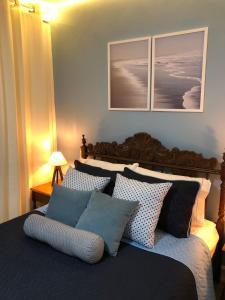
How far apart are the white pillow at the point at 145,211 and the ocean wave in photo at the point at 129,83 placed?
2.93ft

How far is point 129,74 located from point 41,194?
1.51 metres

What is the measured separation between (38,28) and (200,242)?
2.56 m

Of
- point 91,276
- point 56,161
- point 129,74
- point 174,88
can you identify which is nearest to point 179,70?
point 174,88

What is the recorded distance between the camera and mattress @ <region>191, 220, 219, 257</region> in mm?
1809

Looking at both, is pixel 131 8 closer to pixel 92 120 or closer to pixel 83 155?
pixel 92 120

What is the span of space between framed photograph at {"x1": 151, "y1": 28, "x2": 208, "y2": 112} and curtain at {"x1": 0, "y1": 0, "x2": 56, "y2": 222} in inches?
51.7

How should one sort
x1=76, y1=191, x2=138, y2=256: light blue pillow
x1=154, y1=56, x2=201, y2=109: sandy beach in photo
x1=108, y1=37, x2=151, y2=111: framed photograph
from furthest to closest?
x1=108, y1=37, x2=151, y2=111: framed photograph → x1=154, y1=56, x2=201, y2=109: sandy beach in photo → x1=76, y1=191, x2=138, y2=256: light blue pillow

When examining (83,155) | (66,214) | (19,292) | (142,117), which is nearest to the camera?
(19,292)

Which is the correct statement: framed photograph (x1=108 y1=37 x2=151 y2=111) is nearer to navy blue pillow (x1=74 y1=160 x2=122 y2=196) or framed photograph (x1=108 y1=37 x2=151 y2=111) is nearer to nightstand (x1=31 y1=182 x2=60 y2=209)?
navy blue pillow (x1=74 y1=160 x2=122 y2=196)

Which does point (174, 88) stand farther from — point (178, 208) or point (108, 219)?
point (108, 219)

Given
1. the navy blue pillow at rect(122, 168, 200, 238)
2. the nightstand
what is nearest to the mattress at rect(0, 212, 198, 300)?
the navy blue pillow at rect(122, 168, 200, 238)

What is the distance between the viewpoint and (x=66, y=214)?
72.0 inches

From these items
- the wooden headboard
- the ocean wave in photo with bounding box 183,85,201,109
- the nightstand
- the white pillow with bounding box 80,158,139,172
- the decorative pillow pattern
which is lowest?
the nightstand

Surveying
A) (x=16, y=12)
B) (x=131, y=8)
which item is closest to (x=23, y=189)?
(x=16, y=12)
